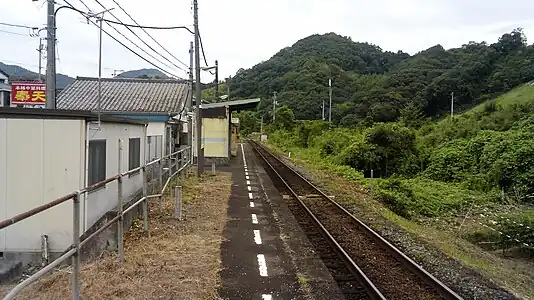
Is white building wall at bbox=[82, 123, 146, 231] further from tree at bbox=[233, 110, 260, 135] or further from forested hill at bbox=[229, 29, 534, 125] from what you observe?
tree at bbox=[233, 110, 260, 135]

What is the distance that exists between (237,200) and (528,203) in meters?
11.4

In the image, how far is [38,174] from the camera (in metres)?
7.13

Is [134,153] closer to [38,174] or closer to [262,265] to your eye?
[38,174]

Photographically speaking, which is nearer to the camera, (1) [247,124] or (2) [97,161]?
(2) [97,161]

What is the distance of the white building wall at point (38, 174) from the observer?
699 cm

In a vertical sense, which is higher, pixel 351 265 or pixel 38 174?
pixel 38 174

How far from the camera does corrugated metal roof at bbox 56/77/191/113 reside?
21.7 m

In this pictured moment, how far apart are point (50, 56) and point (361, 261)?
8.06 metres

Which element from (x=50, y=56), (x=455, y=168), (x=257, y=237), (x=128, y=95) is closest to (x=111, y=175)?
(x=257, y=237)

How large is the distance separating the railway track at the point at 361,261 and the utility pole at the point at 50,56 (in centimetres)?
637

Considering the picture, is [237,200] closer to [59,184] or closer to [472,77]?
[59,184]

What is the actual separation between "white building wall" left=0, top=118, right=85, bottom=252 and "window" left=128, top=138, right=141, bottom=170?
12.4 ft

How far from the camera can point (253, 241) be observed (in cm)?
905

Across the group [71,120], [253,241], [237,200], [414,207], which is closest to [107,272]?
[71,120]
